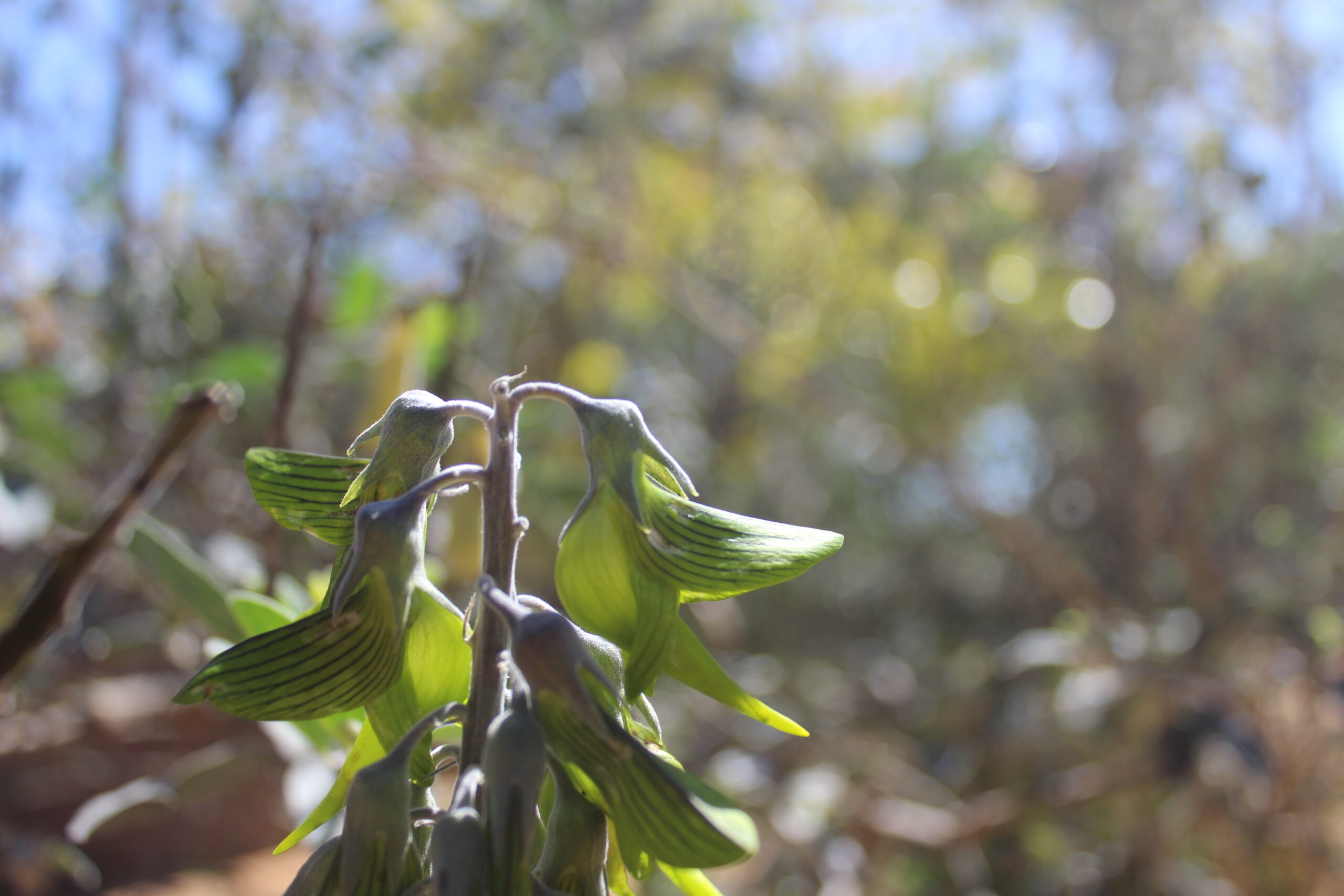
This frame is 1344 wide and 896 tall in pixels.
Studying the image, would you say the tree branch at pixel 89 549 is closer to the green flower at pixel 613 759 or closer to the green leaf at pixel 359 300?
the green flower at pixel 613 759

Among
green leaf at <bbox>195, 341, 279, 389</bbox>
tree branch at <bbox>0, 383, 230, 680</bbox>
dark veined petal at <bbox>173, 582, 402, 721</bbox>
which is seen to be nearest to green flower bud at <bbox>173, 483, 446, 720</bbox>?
dark veined petal at <bbox>173, 582, 402, 721</bbox>

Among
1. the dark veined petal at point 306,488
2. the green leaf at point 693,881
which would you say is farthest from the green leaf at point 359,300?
the green leaf at point 693,881

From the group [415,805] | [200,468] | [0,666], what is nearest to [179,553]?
[0,666]

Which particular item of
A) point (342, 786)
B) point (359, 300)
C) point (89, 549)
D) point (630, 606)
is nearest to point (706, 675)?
point (630, 606)

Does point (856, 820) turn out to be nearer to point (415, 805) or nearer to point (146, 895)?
point (146, 895)

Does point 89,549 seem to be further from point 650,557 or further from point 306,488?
point 650,557
